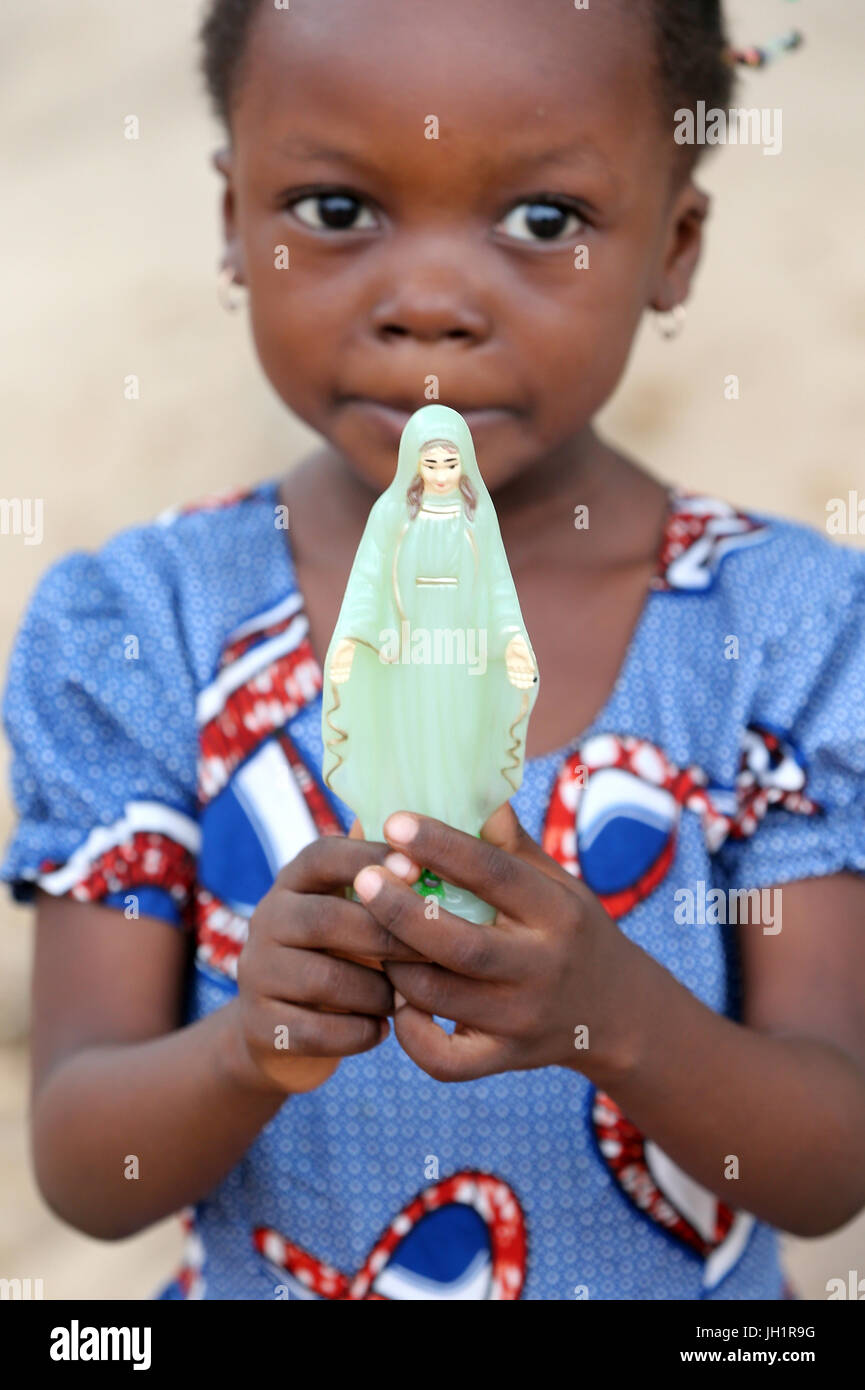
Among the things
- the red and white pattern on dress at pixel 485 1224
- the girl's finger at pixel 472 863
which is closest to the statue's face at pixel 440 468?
the girl's finger at pixel 472 863

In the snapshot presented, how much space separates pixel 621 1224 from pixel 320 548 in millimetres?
602

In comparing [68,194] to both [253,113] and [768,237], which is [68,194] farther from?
[253,113]

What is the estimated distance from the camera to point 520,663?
35.3 inches

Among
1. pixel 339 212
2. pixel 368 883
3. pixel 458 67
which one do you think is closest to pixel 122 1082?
pixel 368 883

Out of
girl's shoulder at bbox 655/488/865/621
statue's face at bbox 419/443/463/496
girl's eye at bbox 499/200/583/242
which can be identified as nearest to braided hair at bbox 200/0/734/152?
girl's eye at bbox 499/200/583/242

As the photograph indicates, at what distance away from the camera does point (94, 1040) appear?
49.4 inches

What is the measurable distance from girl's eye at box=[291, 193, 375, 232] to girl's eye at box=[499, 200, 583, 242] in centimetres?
10

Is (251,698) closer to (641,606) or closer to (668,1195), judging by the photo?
(641,606)

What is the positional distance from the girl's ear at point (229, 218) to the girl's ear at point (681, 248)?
0.34 meters

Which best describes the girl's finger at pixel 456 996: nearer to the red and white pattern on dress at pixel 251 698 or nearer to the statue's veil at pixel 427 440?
the statue's veil at pixel 427 440

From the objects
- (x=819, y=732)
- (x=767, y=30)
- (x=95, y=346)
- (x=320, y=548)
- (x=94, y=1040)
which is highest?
(x=767, y=30)

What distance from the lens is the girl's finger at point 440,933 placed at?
88cm

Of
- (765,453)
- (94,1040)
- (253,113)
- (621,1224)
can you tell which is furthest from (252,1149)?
(765,453)

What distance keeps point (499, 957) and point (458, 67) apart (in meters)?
0.60
